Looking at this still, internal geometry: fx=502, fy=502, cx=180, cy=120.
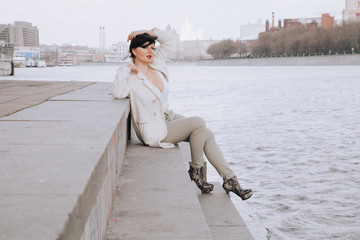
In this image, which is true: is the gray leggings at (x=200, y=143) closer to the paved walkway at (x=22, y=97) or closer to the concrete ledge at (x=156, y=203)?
the concrete ledge at (x=156, y=203)

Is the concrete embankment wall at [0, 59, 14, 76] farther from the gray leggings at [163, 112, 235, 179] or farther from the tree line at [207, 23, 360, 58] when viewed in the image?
the tree line at [207, 23, 360, 58]

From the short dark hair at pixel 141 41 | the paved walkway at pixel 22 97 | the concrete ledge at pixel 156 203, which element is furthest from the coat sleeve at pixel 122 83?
the paved walkway at pixel 22 97

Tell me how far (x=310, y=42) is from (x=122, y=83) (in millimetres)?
106975

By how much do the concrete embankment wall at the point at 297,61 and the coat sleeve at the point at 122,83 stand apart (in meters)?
93.4

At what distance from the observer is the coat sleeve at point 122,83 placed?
441cm

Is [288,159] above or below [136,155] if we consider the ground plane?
below

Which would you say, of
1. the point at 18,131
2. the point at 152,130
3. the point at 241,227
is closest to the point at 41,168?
the point at 18,131

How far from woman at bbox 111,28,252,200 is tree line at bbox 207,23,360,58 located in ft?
317

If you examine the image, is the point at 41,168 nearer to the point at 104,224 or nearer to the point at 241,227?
the point at 104,224

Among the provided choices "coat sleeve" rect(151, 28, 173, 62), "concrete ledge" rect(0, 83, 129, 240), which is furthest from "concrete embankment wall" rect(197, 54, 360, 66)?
"concrete ledge" rect(0, 83, 129, 240)

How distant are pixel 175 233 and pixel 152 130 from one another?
1.98m

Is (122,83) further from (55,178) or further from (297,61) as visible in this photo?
(297,61)

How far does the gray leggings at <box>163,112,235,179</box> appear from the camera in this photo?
430 centimetres

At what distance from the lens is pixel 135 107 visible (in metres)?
4.43
